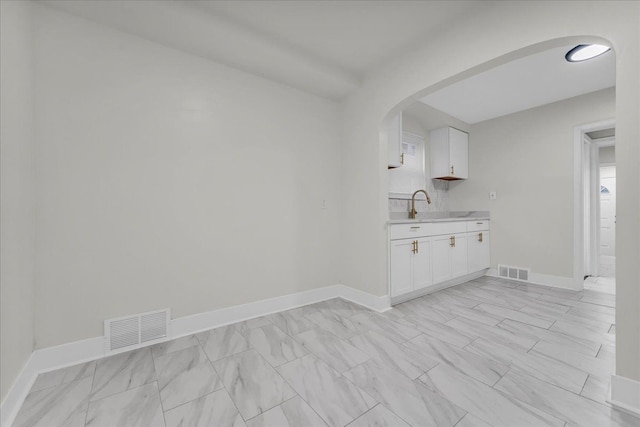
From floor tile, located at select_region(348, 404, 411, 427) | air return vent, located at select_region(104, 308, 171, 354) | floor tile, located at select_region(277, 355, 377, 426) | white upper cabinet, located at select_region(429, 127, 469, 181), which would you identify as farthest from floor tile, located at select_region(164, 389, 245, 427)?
white upper cabinet, located at select_region(429, 127, 469, 181)

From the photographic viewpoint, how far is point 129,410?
1.32 metres

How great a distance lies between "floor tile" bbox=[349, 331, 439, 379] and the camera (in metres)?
1.66

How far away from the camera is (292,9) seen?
1902 millimetres

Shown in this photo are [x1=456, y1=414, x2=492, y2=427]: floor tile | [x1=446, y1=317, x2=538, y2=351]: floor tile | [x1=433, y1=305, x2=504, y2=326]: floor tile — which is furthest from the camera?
[x1=433, y1=305, x2=504, y2=326]: floor tile

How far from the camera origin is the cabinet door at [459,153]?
4.10 meters

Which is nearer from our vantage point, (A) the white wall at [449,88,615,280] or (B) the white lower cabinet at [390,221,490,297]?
(B) the white lower cabinet at [390,221,490,297]

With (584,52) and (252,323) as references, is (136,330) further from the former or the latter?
(584,52)

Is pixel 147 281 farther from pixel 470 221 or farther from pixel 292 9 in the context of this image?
pixel 470 221

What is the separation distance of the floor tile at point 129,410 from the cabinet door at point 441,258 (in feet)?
9.48

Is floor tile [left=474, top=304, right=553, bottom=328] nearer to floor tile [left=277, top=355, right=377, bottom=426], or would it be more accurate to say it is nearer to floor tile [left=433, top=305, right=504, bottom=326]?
floor tile [left=433, top=305, right=504, bottom=326]

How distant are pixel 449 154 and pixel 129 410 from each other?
452 centimetres

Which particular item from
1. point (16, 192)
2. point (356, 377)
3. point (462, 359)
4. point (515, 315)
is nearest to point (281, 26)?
point (16, 192)

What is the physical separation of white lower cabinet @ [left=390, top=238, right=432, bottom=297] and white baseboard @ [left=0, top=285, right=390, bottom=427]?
26cm

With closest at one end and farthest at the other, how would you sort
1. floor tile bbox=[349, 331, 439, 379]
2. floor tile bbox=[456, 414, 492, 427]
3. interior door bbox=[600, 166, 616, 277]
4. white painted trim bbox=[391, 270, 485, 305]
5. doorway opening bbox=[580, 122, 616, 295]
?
floor tile bbox=[456, 414, 492, 427] < floor tile bbox=[349, 331, 439, 379] < white painted trim bbox=[391, 270, 485, 305] < doorway opening bbox=[580, 122, 616, 295] < interior door bbox=[600, 166, 616, 277]
